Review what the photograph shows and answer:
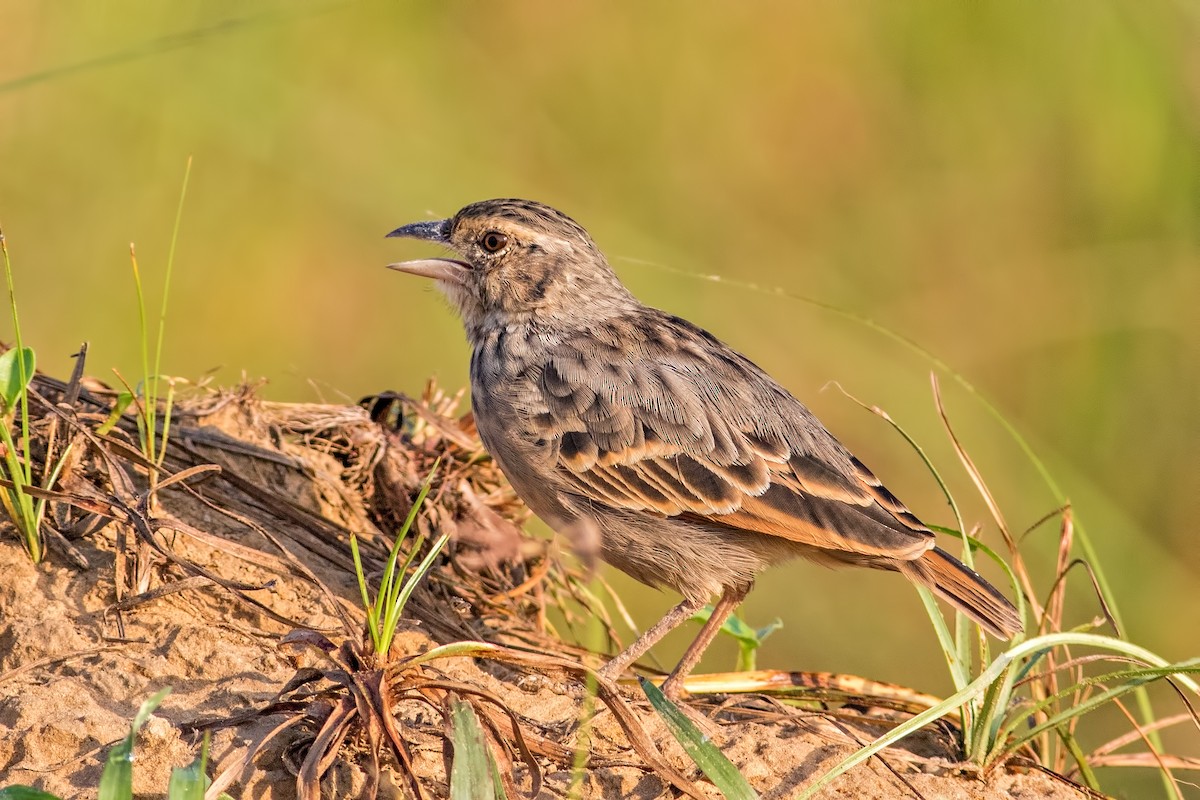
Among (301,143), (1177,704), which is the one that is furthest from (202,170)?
(1177,704)

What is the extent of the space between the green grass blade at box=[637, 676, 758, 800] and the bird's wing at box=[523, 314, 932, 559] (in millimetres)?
1183

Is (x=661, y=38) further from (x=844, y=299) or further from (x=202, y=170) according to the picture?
(x=202, y=170)

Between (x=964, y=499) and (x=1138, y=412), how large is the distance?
1179 mm

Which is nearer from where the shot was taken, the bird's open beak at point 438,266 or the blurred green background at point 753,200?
the bird's open beak at point 438,266

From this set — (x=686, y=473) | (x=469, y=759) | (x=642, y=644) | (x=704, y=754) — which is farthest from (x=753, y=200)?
(x=469, y=759)

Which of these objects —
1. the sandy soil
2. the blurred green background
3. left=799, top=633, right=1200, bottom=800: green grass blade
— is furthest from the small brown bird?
the blurred green background

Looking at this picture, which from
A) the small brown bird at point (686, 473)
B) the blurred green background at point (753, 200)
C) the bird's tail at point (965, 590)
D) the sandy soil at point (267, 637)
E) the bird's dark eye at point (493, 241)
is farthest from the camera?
the blurred green background at point (753, 200)

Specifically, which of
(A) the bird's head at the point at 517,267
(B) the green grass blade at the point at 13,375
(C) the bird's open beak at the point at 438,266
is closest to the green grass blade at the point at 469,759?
(B) the green grass blade at the point at 13,375

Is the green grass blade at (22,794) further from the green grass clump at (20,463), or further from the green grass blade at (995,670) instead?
the green grass blade at (995,670)

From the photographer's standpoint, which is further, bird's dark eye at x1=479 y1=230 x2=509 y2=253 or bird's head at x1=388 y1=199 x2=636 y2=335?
bird's dark eye at x1=479 y1=230 x2=509 y2=253

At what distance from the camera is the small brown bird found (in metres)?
4.71

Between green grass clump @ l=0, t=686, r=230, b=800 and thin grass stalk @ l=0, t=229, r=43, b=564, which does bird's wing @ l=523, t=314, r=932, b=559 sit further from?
green grass clump @ l=0, t=686, r=230, b=800

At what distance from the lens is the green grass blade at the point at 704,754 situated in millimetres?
3604

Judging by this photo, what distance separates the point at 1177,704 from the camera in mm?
7668
